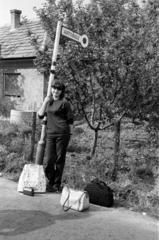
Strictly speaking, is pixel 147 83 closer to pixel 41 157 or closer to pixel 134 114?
pixel 134 114

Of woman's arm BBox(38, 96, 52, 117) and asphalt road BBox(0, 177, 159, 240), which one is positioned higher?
woman's arm BBox(38, 96, 52, 117)

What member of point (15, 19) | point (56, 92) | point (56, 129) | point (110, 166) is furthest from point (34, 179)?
point (15, 19)

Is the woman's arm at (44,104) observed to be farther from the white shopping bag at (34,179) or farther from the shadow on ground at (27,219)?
the shadow on ground at (27,219)

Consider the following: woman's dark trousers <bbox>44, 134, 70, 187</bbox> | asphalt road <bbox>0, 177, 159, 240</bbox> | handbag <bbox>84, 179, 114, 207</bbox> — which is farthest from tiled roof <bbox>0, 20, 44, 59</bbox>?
asphalt road <bbox>0, 177, 159, 240</bbox>

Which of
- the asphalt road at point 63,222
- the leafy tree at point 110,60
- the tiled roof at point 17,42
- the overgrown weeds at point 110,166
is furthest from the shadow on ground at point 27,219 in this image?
the tiled roof at point 17,42

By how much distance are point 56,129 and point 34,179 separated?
891 mm

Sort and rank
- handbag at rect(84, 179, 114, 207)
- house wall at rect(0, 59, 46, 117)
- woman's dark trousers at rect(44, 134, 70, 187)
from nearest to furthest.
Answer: handbag at rect(84, 179, 114, 207)
woman's dark trousers at rect(44, 134, 70, 187)
house wall at rect(0, 59, 46, 117)

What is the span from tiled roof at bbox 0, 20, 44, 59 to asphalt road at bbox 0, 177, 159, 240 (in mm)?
9549

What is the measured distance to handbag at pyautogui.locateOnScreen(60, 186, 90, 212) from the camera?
420 centimetres

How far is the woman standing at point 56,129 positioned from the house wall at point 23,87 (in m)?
8.32

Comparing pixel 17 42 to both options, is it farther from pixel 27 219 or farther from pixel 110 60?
pixel 27 219

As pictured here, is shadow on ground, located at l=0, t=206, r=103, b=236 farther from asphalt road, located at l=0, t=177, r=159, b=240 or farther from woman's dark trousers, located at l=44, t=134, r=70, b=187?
woman's dark trousers, located at l=44, t=134, r=70, b=187

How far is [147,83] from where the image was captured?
5.52 meters

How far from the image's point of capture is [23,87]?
46.1ft
